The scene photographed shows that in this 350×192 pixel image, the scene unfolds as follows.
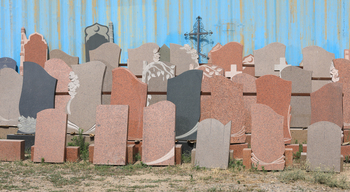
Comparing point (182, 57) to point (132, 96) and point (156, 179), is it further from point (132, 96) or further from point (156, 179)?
point (156, 179)

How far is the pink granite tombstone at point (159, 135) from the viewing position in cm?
584

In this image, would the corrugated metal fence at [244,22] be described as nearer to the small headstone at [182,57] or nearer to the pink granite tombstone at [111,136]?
the small headstone at [182,57]

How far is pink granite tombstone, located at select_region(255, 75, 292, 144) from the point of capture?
6.88 metres

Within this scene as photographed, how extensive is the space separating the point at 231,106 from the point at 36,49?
8.24m

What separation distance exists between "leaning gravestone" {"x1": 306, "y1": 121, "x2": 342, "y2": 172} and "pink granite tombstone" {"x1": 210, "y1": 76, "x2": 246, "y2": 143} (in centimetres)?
156

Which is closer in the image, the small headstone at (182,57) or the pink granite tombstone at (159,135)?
the pink granite tombstone at (159,135)

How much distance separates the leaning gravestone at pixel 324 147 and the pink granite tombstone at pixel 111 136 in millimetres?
3417

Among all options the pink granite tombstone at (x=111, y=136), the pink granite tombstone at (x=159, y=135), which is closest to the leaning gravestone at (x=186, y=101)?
the pink granite tombstone at (x=159, y=135)

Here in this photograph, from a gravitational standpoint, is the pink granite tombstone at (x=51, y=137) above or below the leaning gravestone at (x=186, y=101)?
below

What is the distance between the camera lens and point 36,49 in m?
11.4

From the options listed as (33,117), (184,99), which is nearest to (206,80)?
(184,99)

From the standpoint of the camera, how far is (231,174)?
5207mm

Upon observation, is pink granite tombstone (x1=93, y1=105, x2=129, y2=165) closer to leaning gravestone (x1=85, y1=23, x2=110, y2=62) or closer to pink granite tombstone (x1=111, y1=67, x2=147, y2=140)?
pink granite tombstone (x1=111, y1=67, x2=147, y2=140)

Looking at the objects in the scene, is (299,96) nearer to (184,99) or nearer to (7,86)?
(184,99)
